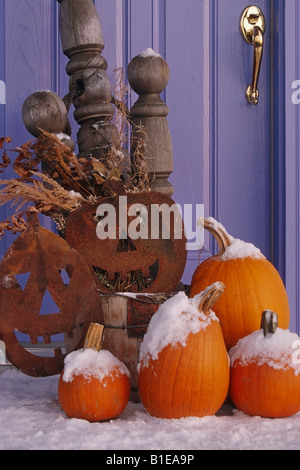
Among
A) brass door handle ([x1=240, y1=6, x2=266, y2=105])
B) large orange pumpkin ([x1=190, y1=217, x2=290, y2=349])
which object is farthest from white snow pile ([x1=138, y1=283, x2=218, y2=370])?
brass door handle ([x1=240, y1=6, x2=266, y2=105])

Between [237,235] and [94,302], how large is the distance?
0.91 m

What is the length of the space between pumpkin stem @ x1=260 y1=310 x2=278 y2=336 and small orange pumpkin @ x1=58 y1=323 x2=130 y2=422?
219mm

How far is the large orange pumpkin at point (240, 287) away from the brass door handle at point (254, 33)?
2.86ft

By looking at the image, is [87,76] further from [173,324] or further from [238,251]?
[173,324]

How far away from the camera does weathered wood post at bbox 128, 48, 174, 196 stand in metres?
1.15

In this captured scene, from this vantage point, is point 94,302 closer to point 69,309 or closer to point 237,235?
point 69,309

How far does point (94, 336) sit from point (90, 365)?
0.04 meters

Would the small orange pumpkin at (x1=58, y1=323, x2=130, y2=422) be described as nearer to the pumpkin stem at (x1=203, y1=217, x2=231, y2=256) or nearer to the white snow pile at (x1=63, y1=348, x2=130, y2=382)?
the white snow pile at (x1=63, y1=348, x2=130, y2=382)

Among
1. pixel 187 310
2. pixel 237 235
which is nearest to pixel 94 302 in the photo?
pixel 187 310

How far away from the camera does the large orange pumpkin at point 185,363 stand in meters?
0.79

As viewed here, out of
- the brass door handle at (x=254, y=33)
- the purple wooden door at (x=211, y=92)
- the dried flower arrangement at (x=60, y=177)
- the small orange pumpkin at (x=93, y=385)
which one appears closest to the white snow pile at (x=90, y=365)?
the small orange pumpkin at (x=93, y=385)

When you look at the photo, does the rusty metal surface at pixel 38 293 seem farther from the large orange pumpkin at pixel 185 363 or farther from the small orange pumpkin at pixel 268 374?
the small orange pumpkin at pixel 268 374

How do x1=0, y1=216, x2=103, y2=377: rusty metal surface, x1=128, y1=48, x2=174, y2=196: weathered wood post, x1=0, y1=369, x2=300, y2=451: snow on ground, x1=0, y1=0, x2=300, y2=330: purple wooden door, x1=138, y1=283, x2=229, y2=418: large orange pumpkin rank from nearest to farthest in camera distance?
x1=0, y1=369, x2=300, y2=451: snow on ground → x1=138, y1=283, x2=229, y2=418: large orange pumpkin → x1=0, y1=216, x2=103, y2=377: rusty metal surface → x1=128, y1=48, x2=174, y2=196: weathered wood post → x1=0, y1=0, x2=300, y2=330: purple wooden door
